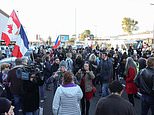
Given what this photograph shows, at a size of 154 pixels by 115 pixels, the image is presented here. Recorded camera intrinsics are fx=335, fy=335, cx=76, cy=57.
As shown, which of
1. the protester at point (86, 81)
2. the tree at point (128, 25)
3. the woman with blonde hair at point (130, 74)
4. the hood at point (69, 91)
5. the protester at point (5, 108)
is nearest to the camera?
the protester at point (5, 108)

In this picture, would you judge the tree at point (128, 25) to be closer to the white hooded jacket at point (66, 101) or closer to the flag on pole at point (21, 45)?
the flag on pole at point (21, 45)

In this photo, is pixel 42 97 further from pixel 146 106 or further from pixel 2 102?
pixel 2 102

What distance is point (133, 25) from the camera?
95438mm

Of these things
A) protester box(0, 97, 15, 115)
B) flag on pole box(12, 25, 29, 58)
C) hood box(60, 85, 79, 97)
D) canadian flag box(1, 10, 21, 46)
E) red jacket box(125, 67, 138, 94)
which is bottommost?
red jacket box(125, 67, 138, 94)

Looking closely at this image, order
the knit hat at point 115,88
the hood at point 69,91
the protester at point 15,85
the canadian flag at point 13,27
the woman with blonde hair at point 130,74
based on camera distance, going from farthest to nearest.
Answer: the canadian flag at point 13,27, the woman with blonde hair at point 130,74, the protester at point 15,85, the hood at point 69,91, the knit hat at point 115,88

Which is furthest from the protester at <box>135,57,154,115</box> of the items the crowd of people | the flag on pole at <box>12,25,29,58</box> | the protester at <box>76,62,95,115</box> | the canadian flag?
the canadian flag

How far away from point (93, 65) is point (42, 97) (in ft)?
7.32

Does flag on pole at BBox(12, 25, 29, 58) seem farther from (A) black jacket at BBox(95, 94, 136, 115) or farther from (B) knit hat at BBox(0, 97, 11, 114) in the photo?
(B) knit hat at BBox(0, 97, 11, 114)

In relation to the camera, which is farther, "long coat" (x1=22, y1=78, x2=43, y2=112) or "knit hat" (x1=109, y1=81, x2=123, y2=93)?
"long coat" (x1=22, y1=78, x2=43, y2=112)

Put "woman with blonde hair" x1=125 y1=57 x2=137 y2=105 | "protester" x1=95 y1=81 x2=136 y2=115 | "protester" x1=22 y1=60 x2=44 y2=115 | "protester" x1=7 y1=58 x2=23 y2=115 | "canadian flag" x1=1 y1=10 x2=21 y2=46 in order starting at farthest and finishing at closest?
"canadian flag" x1=1 y1=10 x2=21 y2=46 → "woman with blonde hair" x1=125 y1=57 x2=137 y2=105 → "protester" x1=7 y1=58 x2=23 y2=115 → "protester" x1=22 y1=60 x2=44 y2=115 → "protester" x1=95 y1=81 x2=136 y2=115

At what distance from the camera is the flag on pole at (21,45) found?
31.3 ft

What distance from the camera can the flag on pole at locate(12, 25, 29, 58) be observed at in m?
9.55

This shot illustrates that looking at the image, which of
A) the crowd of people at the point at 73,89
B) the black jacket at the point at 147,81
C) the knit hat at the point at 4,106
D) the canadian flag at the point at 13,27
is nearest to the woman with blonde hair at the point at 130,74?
the crowd of people at the point at 73,89

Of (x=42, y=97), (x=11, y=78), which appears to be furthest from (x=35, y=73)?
(x=42, y=97)
